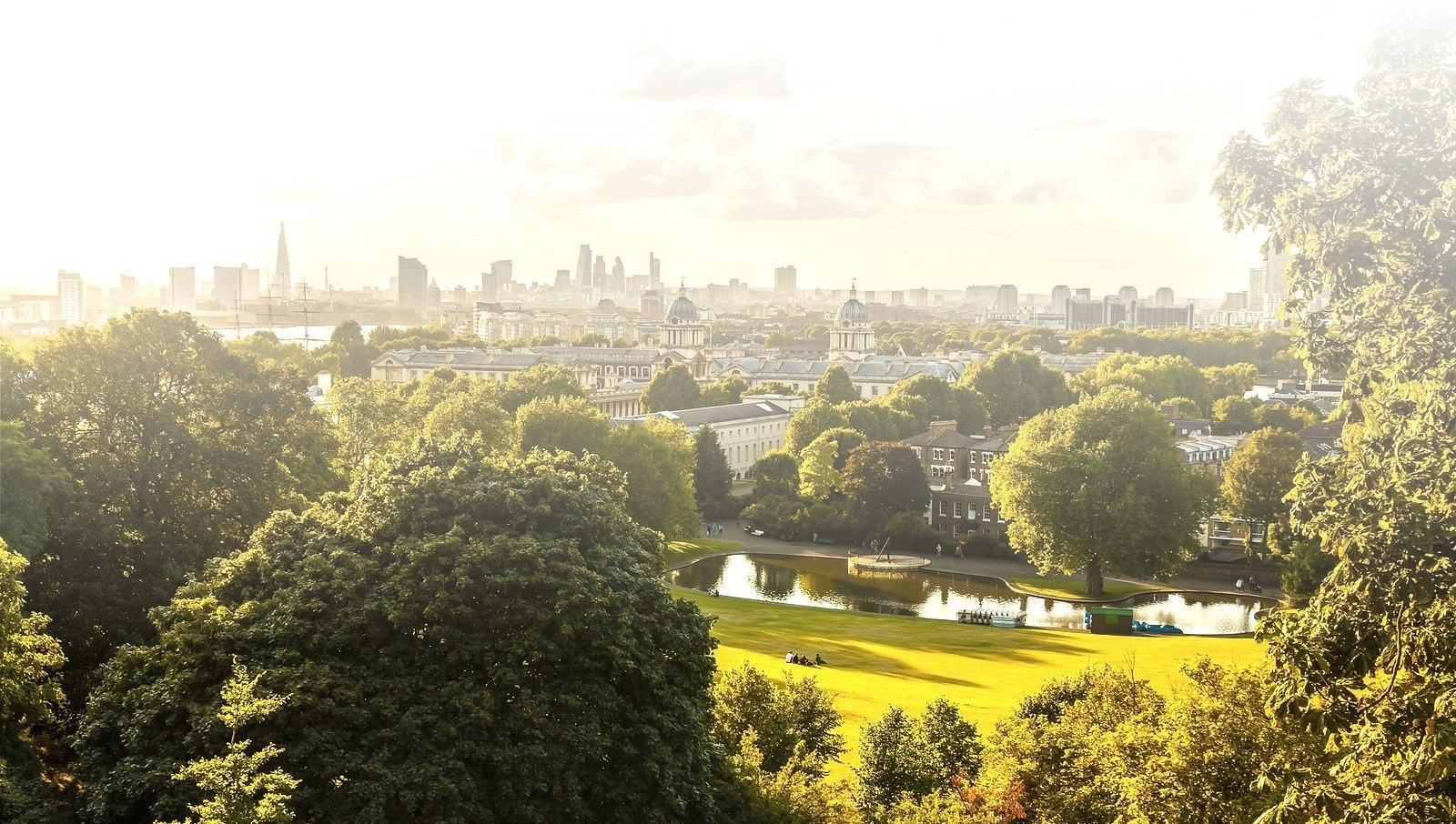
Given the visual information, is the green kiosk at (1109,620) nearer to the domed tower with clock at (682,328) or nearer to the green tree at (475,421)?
the green tree at (475,421)

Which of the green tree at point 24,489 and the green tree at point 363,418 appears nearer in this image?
the green tree at point 24,489

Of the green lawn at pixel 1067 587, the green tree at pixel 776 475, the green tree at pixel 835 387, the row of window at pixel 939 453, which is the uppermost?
the green tree at pixel 835 387

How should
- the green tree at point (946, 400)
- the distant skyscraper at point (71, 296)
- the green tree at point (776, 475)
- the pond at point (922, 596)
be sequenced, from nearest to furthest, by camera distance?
the pond at point (922, 596)
the green tree at point (776, 475)
the green tree at point (946, 400)
the distant skyscraper at point (71, 296)

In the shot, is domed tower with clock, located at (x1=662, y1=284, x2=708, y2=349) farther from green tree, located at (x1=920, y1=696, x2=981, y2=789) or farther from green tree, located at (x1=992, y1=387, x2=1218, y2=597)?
green tree, located at (x1=920, y1=696, x2=981, y2=789)

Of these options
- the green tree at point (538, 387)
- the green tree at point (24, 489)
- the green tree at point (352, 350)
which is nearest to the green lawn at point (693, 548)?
the green tree at point (538, 387)

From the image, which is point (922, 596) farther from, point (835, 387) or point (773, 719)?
point (835, 387)

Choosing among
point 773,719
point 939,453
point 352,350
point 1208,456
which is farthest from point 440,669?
point 352,350
